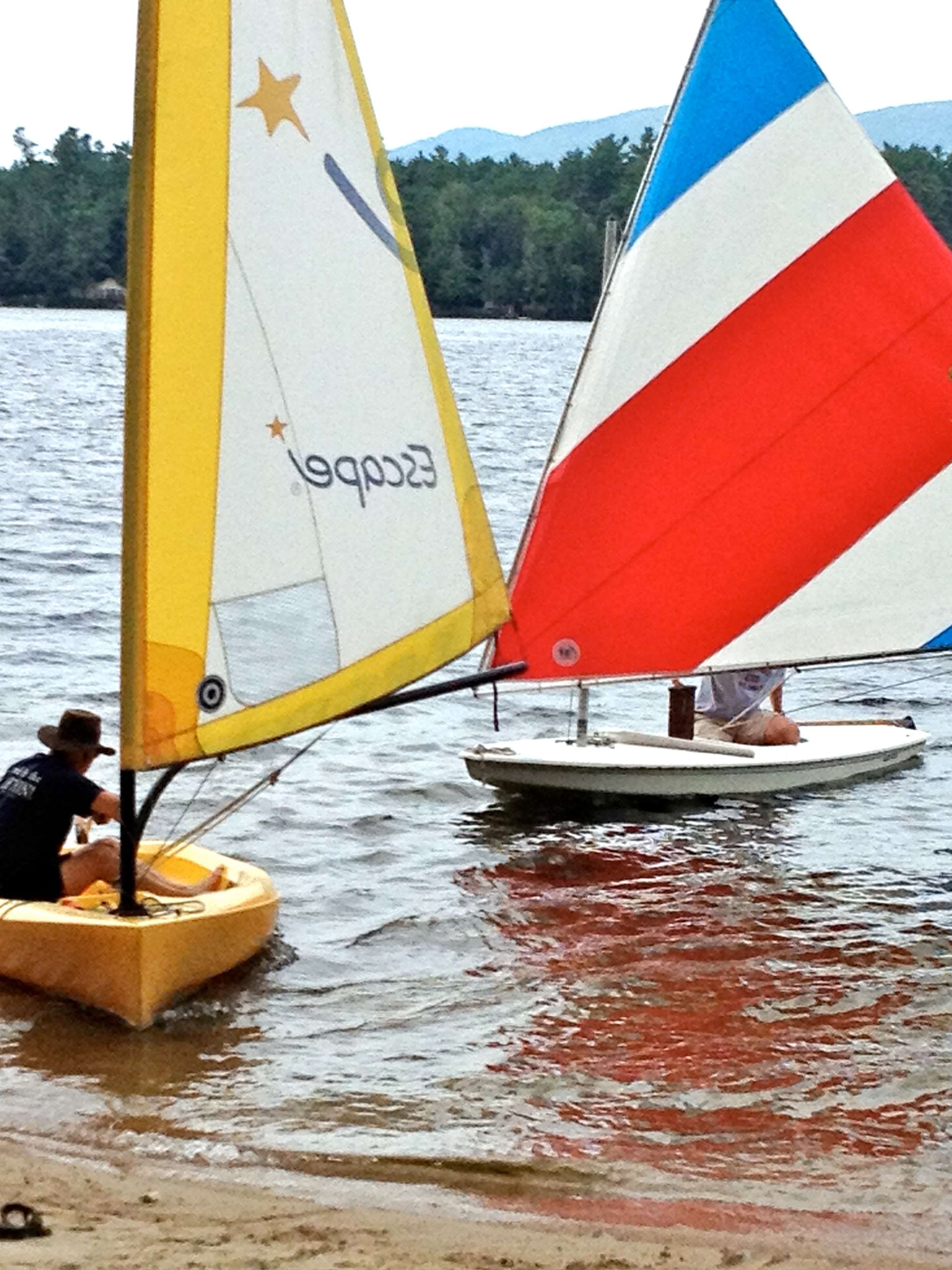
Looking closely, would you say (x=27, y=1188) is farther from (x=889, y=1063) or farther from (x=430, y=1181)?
(x=889, y=1063)

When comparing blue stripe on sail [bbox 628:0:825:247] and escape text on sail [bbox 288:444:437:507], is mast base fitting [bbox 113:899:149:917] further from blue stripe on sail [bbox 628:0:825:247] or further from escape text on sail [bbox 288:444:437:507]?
blue stripe on sail [bbox 628:0:825:247]

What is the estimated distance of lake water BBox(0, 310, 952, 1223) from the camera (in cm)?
714

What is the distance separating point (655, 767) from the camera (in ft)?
40.3

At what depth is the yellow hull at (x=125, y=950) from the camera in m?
8.09

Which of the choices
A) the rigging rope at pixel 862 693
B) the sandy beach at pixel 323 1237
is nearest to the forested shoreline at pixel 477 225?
the rigging rope at pixel 862 693

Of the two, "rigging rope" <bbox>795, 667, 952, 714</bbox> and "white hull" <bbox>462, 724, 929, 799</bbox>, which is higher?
"white hull" <bbox>462, 724, 929, 799</bbox>

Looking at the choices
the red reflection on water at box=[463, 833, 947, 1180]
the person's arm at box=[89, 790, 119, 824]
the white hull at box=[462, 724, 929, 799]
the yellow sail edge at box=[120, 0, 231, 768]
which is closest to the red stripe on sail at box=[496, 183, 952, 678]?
the white hull at box=[462, 724, 929, 799]

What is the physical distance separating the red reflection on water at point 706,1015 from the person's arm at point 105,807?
1.87 metres

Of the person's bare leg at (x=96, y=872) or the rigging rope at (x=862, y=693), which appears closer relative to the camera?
the person's bare leg at (x=96, y=872)

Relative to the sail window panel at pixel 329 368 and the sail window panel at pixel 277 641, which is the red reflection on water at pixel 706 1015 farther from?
the sail window panel at pixel 329 368

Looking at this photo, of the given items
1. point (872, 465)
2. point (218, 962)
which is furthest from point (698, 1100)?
point (872, 465)

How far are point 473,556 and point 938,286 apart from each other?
13.1 feet

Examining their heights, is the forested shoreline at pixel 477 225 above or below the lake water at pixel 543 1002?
above

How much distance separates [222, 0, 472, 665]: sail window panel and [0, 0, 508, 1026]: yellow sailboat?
11 millimetres
